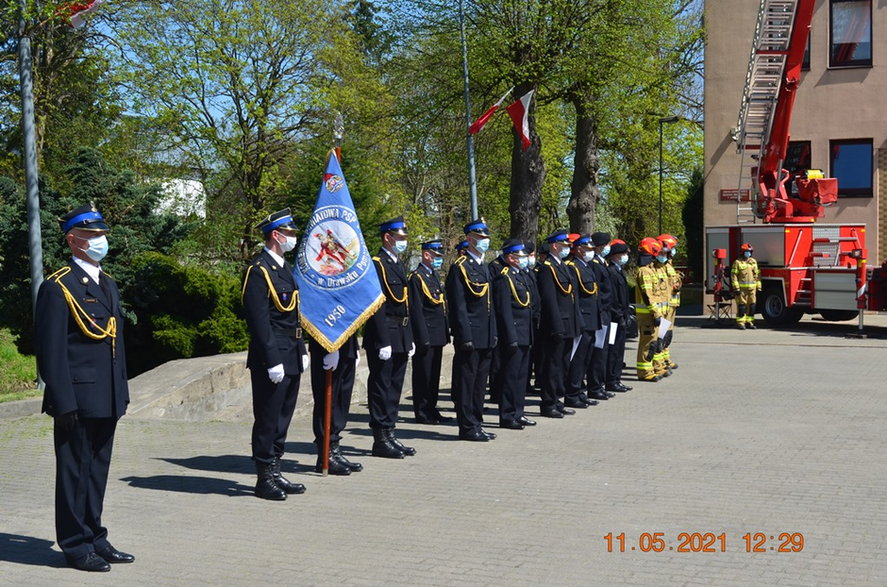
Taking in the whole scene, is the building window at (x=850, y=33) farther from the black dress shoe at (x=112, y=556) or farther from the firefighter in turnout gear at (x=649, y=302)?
the black dress shoe at (x=112, y=556)

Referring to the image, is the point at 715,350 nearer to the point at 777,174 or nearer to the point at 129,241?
the point at 777,174

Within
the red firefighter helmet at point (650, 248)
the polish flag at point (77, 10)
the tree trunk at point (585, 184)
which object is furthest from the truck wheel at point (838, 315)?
the polish flag at point (77, 10)

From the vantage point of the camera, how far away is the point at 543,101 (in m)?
24.5

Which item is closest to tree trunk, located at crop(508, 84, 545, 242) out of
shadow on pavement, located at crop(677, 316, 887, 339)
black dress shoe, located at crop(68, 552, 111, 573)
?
shadow on pavement, located at crop(677, 316, 887, 339)

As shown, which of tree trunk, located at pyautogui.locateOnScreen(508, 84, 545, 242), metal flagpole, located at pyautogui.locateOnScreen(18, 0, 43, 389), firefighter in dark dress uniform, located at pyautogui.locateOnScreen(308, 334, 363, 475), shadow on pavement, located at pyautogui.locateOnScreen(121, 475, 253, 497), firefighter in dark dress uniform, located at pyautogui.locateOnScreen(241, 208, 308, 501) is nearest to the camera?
firefighter in dark dress uniform, located at pyautogui.locateOnScreen(241, 208, 308, 501)

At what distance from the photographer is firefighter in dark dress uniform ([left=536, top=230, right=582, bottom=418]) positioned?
1139 cm

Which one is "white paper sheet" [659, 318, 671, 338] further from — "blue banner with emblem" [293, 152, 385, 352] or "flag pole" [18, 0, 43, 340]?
"flag pole" [18, 0, 43, 340]

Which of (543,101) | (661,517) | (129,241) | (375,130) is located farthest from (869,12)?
(661,517)

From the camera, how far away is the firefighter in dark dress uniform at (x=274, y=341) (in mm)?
7398

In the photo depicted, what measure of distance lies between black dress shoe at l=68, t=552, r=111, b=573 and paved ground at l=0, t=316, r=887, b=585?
6 centimetres

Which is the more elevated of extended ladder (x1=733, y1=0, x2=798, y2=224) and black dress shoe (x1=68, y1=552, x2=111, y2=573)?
extended ladder (x1=733, y1=0, x2=798, y2=224)

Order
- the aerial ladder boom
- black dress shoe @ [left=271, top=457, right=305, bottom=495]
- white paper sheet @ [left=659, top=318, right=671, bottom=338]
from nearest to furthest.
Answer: black dress shoe @ [left=271, top=457, right=305, bottom=495], white paper sheet @ [left=659, top=318, right=671, bottom=338], the aerial ladder boom

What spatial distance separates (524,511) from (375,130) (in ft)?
76.8

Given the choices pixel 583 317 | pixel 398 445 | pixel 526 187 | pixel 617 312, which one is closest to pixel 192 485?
pixel 398 445
